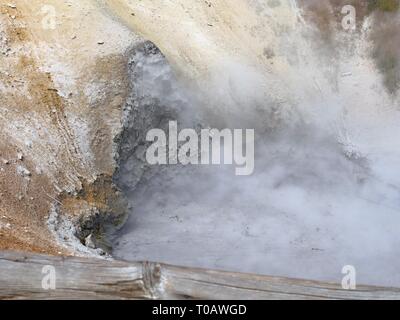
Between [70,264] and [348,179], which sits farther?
[348,179]

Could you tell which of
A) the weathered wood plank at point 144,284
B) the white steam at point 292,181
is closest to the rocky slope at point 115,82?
the white steam at point 292,181

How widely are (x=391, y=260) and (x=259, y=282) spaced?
7.03 meters

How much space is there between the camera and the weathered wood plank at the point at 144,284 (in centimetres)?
177

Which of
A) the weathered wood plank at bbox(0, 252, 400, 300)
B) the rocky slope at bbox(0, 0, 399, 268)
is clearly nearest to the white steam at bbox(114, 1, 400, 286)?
the rocky slope at bbox(0, 0, 399, 268)

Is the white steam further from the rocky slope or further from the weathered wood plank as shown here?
the weathered wood plank

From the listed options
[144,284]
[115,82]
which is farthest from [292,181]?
[144,284]

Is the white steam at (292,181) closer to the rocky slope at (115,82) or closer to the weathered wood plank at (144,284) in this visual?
the rocky slope at (115,82)

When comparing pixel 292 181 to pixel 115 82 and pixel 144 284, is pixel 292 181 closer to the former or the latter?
pixel 115 82

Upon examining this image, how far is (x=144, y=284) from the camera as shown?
6.01 ft

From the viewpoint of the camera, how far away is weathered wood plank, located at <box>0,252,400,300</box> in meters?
1.77

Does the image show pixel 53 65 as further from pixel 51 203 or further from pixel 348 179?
pixel 348 179
